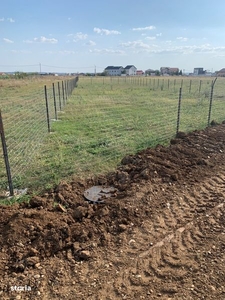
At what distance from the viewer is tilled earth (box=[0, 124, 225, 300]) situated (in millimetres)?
2186

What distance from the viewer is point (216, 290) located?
2158mm

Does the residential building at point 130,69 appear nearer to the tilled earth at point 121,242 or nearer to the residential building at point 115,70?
the residential building at point 115,70

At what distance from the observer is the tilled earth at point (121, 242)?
2.19 meters

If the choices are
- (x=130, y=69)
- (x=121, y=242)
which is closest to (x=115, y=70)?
(x=130, y=69)

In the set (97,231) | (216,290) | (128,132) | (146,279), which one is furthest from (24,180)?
(128,132)

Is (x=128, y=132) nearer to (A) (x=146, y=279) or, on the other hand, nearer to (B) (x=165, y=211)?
(B) (x=165, y=211)

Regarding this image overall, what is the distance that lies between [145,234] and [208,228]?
83cm

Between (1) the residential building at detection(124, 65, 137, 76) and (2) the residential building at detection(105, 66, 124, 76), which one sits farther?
(1) the residential building at detection(124, 65, 137, 76)

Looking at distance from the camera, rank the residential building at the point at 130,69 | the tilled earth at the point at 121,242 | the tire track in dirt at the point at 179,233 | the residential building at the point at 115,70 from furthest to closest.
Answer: the residential building at the point at 130,69, the residential building at the point at 115,70, the tire track in dirt at the point at 179,233, the tilled earth at the point at 121,242

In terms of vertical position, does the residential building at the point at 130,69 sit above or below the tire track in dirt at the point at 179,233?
above

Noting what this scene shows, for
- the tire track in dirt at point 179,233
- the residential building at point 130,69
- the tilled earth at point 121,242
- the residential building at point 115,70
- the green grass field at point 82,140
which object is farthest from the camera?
the residential building at point 130,69

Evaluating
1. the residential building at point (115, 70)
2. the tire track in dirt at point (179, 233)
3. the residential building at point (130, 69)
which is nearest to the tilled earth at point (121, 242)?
the tire track in dirt at point (179, 233)

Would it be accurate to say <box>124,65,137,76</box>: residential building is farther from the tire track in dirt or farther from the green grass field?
the tire track in dirt

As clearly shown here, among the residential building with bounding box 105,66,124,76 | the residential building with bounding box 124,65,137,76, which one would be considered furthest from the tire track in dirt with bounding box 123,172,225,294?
the residential building with bounding box 124,65,137,76
